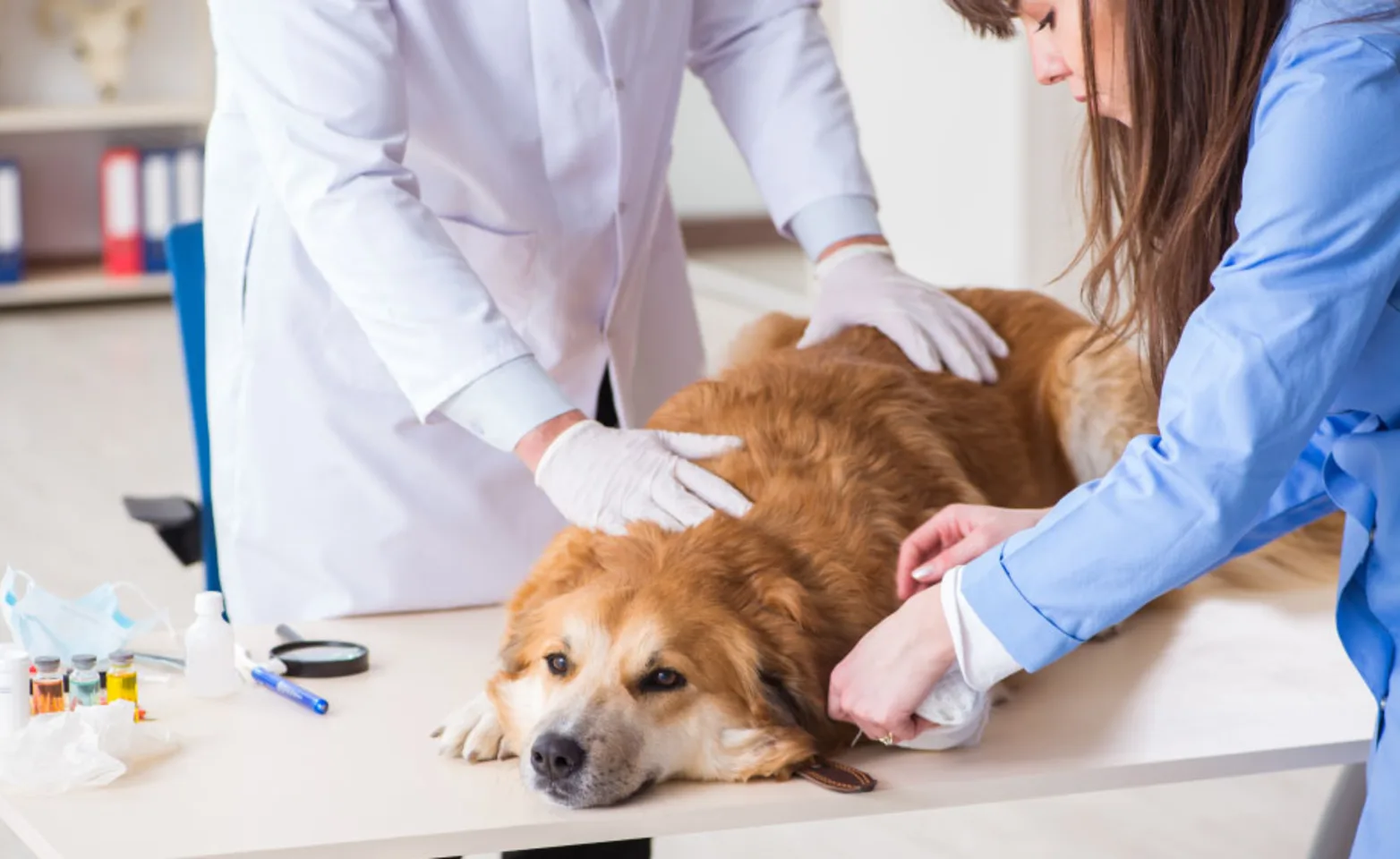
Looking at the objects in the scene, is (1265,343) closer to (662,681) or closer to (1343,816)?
(662,681)

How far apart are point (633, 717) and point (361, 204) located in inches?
22.9

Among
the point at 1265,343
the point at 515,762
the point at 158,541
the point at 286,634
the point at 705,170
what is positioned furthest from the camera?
the point at 705,170

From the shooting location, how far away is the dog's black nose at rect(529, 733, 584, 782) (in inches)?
50.8

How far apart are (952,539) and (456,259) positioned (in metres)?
0.56

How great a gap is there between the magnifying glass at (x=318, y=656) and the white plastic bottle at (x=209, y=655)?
5cm

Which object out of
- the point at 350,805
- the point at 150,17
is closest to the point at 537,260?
the point at 350,805

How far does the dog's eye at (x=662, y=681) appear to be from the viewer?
1417 millimetres

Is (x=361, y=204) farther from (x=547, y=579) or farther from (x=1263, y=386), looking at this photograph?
(x=1263, y=386)

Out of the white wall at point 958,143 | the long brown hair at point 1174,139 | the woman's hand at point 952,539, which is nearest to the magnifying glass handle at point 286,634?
the woman's hand at point 952,539

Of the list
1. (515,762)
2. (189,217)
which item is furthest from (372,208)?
(189,217)

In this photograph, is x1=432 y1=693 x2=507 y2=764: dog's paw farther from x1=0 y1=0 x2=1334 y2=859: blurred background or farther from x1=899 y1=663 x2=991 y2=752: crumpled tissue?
x1=0 y1=0 x2=1334 y2=859: blurred background

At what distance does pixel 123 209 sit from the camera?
6.20 m

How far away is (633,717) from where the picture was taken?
1.38 metres

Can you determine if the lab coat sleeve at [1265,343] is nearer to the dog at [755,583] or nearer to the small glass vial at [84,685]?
the dog at [755,583]
